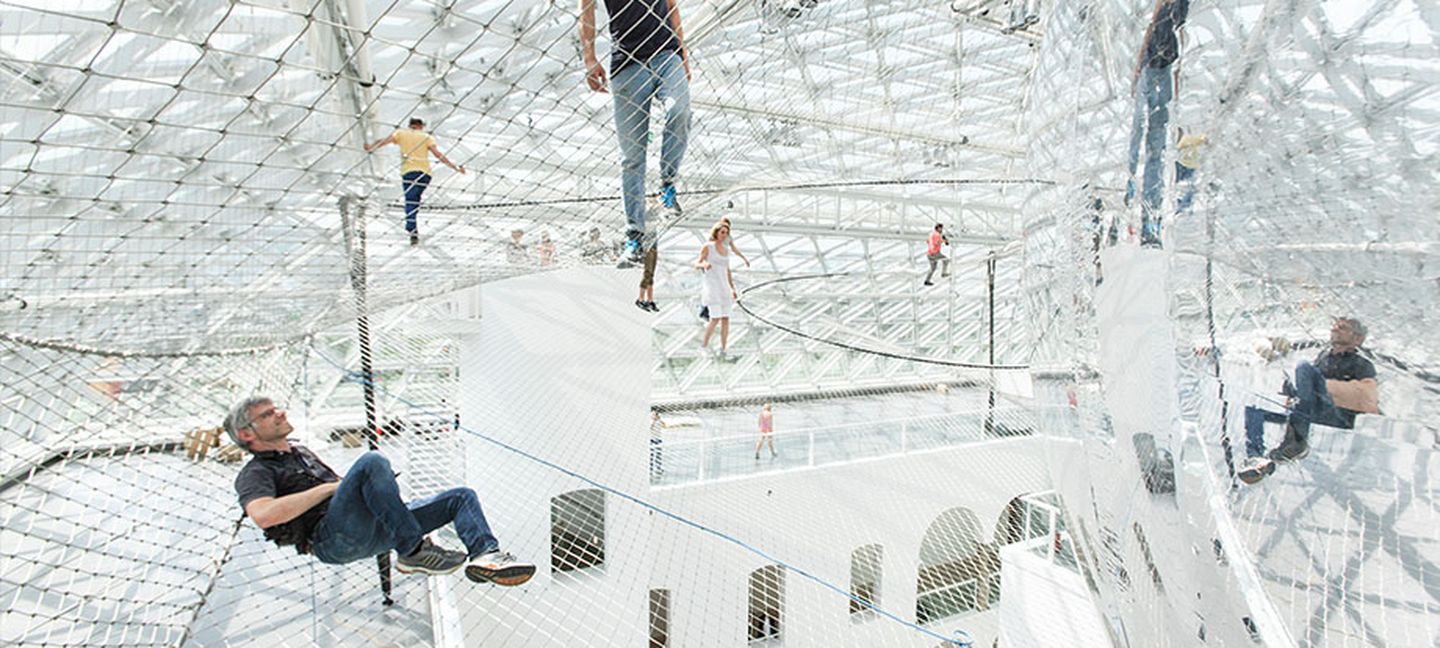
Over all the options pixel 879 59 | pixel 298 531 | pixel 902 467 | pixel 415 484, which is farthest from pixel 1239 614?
pixel 879 59

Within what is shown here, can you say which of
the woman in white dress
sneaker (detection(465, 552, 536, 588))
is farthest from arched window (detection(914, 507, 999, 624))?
sneaker (detection(465, 552, 536, 588))

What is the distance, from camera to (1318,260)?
334 mm

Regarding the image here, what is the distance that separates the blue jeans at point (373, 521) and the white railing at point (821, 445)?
3.03m

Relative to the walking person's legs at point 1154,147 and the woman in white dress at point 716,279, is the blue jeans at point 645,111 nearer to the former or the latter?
the walking person's legs at point 1154,147

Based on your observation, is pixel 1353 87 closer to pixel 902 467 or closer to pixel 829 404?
pixel 902 467

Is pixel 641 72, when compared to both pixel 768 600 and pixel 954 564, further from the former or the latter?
pixel 954 564

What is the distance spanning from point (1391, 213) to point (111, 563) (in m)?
4.00

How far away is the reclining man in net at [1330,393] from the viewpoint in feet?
1.00

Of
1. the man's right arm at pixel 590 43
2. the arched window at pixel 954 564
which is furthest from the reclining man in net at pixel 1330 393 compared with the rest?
the arched window at pixel 954 564

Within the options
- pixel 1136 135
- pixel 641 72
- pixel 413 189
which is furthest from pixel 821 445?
pixel 1136 135

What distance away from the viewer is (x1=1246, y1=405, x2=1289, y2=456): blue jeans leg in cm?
35

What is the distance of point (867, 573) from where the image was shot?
21.1 ft

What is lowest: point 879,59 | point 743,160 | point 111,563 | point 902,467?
point 902,467

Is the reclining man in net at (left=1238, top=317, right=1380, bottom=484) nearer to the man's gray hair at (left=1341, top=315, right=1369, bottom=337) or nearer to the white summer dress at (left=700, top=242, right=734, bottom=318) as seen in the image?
the man's gray hair at (left=1341, top=315, right=1369, bottom=337)
